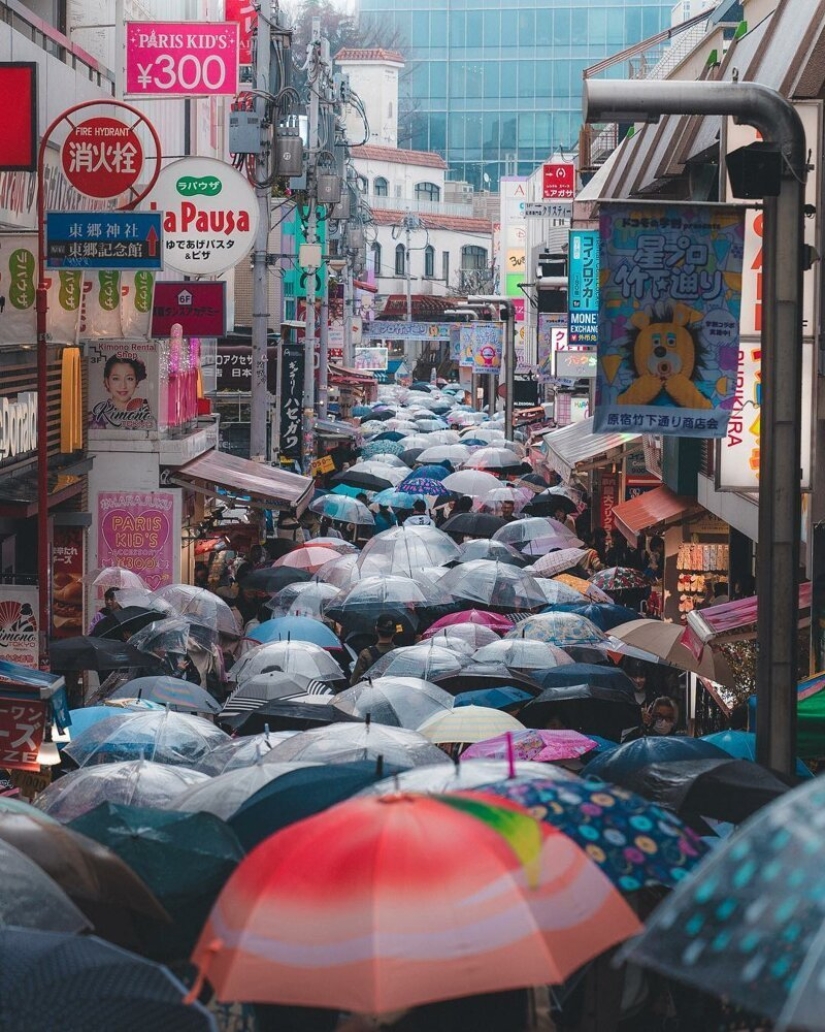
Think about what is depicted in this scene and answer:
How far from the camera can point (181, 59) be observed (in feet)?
66.3

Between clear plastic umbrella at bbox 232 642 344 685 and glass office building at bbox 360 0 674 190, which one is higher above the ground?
glass office building at bbox 360 0 674 190

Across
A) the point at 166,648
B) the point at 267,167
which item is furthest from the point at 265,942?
the point at 267,167

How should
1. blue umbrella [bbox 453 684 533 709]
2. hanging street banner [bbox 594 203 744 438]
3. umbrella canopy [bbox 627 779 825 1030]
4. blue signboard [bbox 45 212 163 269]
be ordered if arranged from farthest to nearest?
blue signboard [bbox 45 212 163 269] < blue umbrella [bbox 453 684 533 709] < hanging street banner [bbox 594 203 744 438] < umbrella canopy [bbox 627 779 825 1030]

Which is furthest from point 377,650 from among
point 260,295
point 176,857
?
point 260,295

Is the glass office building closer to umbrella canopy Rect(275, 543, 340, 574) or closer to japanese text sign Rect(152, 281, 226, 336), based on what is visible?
umbrella canopy Rect(275, 543, 340, 574)

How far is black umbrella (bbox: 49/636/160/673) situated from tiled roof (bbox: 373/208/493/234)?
8610 centimetres

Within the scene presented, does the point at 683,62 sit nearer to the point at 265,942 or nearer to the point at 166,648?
the point at 166,648

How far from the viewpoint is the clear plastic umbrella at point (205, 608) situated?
16.0 meters

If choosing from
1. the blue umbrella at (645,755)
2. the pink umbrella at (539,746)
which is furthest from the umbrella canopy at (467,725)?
the blue umbrella at (645,755)

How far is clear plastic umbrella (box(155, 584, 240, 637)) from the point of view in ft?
52.5

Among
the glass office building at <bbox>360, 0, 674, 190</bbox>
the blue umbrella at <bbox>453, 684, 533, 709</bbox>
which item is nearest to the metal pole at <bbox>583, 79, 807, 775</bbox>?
the blue umbrella at <bbox>453, 684, 533, 709</bbox>

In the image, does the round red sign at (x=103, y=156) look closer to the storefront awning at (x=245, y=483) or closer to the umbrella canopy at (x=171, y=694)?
the umbrella canopy at (x=171, y=694)

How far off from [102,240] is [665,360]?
19.8 ft

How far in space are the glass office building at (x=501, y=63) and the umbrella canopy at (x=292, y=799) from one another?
11823 centimetres
